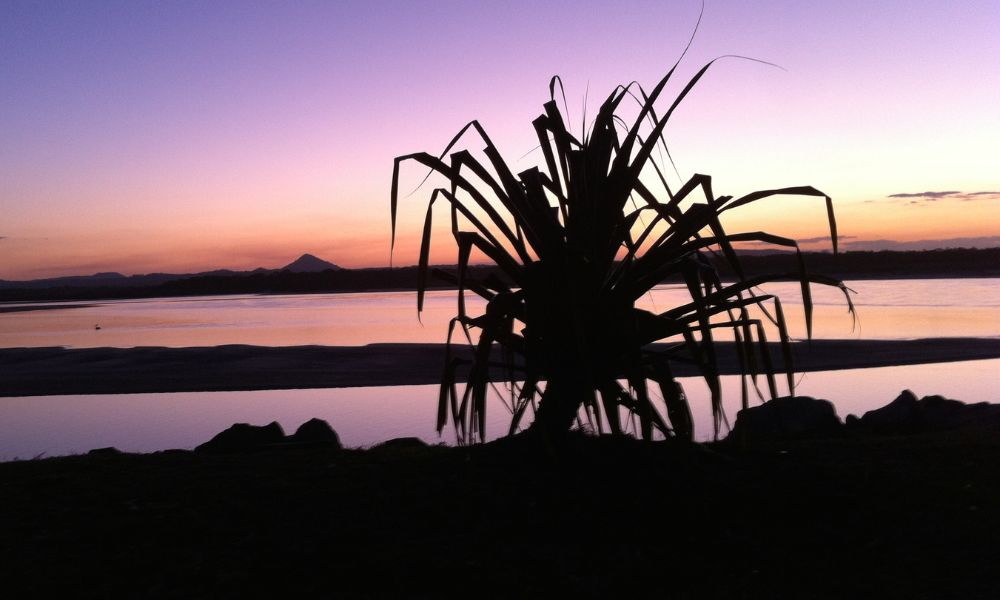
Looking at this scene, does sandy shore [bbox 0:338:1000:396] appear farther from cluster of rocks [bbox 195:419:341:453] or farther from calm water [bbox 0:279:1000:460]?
cluster of rocks [bbox 195:419:341:453]

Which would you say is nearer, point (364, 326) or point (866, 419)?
point (866, 419)

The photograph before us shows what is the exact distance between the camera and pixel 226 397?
40.6 feet

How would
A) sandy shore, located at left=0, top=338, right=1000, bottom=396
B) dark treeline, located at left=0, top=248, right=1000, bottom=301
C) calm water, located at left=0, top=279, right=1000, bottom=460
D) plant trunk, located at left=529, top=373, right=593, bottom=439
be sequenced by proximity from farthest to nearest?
dark treeline, located at left=0, top=248, right=1000, bottom=301 < sandy shore, located at left=0, top=338, right=1000, bottom=396 < calm water, located at left=0, top=279, right=1000, bottom=460 < plant trunk, located at left=529, top=373, right=593, bottom=439

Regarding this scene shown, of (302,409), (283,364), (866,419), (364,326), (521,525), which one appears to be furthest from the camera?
(364,326)

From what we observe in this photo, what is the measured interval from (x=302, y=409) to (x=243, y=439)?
180 inches

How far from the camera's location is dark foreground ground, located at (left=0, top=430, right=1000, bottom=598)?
2.82 metres

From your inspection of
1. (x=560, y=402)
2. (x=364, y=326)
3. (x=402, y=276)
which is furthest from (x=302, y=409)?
(x=402, y=276)

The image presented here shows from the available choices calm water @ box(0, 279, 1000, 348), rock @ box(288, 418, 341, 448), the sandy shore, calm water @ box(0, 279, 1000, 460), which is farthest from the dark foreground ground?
calm water @ box(0, 279, 1000, 348)

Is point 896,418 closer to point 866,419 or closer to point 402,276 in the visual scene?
point 866,419

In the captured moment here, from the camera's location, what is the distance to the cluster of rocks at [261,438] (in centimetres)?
616

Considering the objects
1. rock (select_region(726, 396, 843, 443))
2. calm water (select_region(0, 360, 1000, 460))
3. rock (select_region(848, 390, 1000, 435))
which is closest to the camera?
rock (select_region(848, 390, 1000, 435))

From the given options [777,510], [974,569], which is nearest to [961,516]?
[974,569]

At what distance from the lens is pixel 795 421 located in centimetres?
700

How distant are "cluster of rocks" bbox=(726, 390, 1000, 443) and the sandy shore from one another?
528cm
